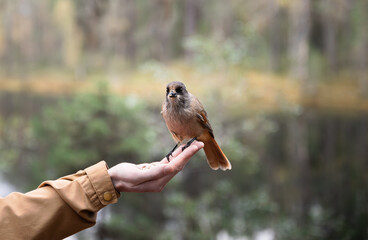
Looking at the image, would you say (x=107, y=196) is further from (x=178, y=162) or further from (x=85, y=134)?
(x=85, y=134)

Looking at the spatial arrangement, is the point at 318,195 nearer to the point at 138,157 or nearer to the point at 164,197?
the point at 164,197

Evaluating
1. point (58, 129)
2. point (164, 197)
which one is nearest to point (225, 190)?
point (164, 197)

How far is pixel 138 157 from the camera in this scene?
3811mm

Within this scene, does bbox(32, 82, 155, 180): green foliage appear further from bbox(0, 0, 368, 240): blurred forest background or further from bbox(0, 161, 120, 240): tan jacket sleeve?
bbox(0, 161, 120, 240): tan jacket sleeve

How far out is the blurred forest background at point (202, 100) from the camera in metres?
3.62

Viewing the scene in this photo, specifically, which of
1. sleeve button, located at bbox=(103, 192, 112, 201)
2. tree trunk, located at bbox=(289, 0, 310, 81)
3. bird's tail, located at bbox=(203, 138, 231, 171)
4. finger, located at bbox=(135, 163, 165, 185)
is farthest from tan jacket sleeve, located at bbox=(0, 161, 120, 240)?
tree trunk, located at bbox=(289, 0, 310, 81)

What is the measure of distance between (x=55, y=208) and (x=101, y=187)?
14cm

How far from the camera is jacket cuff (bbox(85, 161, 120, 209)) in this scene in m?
1.07

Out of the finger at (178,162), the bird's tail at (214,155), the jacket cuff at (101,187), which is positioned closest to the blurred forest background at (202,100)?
the bird's tail at (214,155)

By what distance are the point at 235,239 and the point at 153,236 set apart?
2.70 feet

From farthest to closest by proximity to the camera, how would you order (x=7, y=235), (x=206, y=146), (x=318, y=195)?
(x=318, y=195) → (x=206, y=146) → (x=7, y=235)

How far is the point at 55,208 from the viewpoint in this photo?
1.05 meters

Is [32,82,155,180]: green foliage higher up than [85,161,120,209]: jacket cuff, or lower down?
lower down

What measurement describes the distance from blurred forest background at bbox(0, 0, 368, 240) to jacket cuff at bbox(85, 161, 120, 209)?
260 cm
